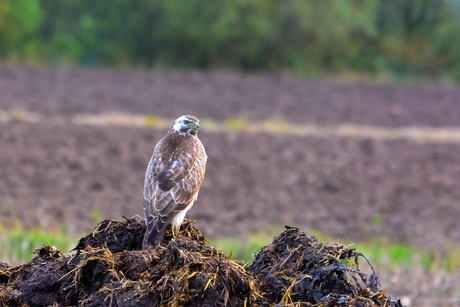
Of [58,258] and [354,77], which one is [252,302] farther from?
[354,77]

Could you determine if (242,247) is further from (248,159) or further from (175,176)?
(248,159)

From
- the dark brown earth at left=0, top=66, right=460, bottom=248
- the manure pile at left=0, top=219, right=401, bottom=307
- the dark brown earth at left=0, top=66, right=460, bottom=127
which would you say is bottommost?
the manure pile at left=0, top=219, right=401, bottom=307

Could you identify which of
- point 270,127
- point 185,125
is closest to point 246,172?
point 270,127

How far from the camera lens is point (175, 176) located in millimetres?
4852

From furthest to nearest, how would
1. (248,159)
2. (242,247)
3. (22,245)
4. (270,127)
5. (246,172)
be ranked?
1. (270,127)
2. (248,159)
3. (246,172)
4. (242,247)
5. (22,245)

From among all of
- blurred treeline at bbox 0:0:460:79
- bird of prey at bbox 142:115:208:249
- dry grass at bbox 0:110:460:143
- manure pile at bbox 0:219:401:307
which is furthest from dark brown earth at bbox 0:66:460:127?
manure pile at bbox 0:219:401:307

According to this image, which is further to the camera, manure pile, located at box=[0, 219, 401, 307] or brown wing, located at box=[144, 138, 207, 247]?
brown wing, located at box=[144, 138, 207, 247]

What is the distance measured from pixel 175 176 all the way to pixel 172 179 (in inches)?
1.5

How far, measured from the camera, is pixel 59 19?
41.7m

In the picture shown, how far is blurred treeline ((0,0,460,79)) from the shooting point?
4172 cm

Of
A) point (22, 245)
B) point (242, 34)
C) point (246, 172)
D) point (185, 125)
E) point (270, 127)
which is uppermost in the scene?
point (242, 34)

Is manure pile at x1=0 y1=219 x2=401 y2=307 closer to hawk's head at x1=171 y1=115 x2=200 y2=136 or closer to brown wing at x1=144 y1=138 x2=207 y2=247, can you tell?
brown wing at x1=144 y1=138 x2=207 y2=247

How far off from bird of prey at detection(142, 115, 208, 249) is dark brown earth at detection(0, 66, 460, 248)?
18.5 feet

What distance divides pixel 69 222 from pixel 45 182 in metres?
2.97
